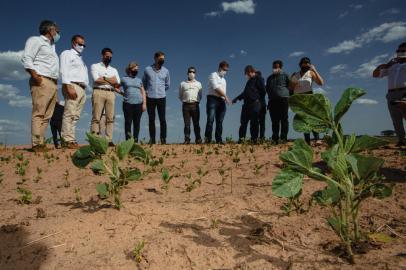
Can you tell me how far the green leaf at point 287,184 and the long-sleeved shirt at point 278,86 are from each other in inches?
239

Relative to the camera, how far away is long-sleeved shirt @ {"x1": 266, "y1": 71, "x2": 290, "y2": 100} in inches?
297

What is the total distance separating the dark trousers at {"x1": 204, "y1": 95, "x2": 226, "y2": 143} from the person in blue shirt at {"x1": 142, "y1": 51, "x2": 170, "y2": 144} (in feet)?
3.84

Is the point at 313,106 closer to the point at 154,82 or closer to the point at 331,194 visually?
the point at 331,194

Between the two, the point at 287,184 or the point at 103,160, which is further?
the point at 103,160

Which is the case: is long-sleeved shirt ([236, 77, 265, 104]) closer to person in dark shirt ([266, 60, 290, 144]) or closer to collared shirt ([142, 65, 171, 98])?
person in dark shirt ([266, 60, 290, 144])

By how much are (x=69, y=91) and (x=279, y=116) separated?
15.6ft

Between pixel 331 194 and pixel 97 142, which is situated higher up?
pixel 97 142

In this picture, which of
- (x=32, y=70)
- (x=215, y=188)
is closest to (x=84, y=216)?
(x=215, y=188)

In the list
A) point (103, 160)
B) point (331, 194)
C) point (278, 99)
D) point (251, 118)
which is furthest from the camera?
point (251, 118)

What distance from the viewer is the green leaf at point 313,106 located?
164 centimetres

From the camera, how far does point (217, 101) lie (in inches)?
332

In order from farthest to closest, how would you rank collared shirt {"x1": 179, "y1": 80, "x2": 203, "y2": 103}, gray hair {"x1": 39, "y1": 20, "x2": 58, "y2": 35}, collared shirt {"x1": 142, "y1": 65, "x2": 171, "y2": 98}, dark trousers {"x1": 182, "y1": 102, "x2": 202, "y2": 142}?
collared shirt {"x1": 179, "y1": 80, "x2": 203, "y2": 103} → dark trousers {"x1": 182, "y1": 102, "x2": 202, "y2": 142} → collared shirt {"x1": 142, "y1": 65, "x2": 171, "y2": 98} → gray hair {"x1": 39, "y1": 20, "x2": 58, "y2": 35}

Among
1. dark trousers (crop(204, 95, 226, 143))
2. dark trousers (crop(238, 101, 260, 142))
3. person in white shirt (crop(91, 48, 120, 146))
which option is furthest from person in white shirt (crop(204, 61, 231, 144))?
person in white shirt (crop(91, 48, 120, 146))

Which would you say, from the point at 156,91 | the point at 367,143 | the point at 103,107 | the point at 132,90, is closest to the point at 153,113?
the point at 156,91
